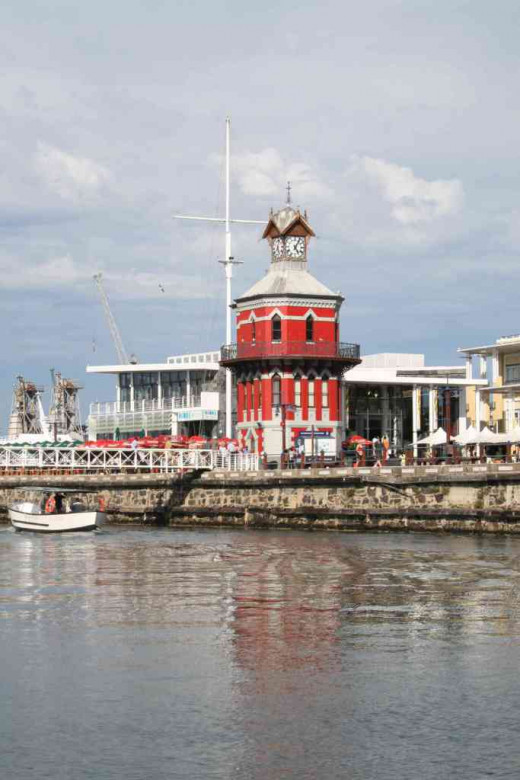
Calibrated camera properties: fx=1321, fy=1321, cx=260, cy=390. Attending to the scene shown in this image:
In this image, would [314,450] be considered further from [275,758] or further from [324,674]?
[275,758]

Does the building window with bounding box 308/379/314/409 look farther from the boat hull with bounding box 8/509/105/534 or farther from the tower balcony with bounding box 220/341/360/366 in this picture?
the boat hull with bounding box 8/509/105/534

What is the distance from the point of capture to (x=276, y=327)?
283 ft

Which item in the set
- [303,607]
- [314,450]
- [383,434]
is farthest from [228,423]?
[303,607]

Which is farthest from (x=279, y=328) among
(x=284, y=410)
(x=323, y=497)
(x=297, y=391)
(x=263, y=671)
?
(x=263, y=671)

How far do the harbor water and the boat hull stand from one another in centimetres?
2089

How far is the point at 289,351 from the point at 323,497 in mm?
17287

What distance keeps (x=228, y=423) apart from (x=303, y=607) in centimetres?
5386

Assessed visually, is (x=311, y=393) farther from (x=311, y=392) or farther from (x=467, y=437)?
(x=467, y=437)

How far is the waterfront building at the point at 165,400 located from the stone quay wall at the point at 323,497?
67.3 ft

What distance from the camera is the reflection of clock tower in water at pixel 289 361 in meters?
85.4

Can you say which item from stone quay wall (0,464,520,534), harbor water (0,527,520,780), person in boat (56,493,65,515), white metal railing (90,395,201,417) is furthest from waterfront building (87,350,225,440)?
harbor water (0,527,520,780)

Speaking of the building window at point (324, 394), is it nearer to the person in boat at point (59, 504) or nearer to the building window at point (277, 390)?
the building window at point (277, 390)

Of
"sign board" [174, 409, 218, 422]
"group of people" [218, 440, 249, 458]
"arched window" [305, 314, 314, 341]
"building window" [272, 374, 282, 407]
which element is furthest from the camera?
"sign board" [174, 409, 218, 422]

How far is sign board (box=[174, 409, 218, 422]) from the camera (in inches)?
4055
